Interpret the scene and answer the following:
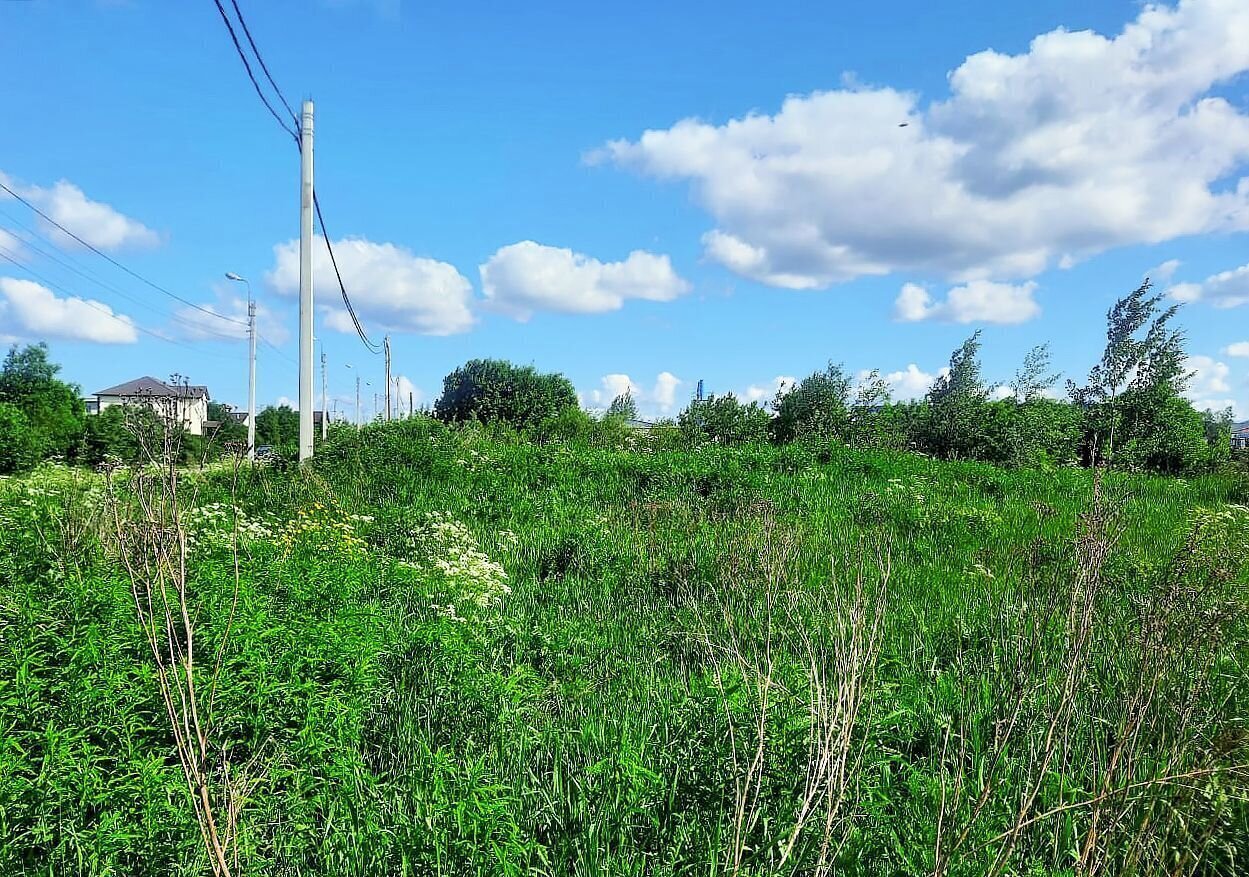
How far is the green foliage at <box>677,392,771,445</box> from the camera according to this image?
18.0 metres

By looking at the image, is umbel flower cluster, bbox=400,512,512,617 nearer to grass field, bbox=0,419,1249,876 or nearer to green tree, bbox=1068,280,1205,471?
grass field, bbox=0,419,1249,876

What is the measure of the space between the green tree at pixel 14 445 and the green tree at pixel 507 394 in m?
15.0

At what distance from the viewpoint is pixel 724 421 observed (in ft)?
59.7

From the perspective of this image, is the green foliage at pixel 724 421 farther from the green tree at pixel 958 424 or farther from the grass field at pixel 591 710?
the grass field at pixel 591 710

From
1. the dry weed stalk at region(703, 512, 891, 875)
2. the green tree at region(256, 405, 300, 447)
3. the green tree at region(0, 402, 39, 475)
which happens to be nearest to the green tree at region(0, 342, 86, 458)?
the green tree at region(0, 402, 39, 475)

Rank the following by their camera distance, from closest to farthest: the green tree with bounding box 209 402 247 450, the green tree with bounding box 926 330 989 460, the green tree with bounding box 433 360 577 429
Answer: the green tree with bounding box 209 402 247 450 → the green tree with bounding box 926 330 989 460 → the green tree with bounding box 433 360 577 429

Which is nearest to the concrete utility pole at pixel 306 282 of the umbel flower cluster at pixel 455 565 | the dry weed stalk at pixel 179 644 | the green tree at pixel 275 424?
the umbel flower cluster at pixel 455 565

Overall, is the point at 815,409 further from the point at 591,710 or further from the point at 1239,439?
the point at 1239,439

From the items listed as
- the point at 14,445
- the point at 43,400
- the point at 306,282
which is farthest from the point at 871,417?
the point at 43,400

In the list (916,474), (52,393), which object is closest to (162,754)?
(916,474)

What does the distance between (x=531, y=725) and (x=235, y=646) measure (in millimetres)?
1479

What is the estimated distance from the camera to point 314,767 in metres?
2.84

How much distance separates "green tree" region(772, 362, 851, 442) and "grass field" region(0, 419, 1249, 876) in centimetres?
1098

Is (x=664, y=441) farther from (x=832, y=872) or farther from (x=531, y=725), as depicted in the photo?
(x=832, y=872)
